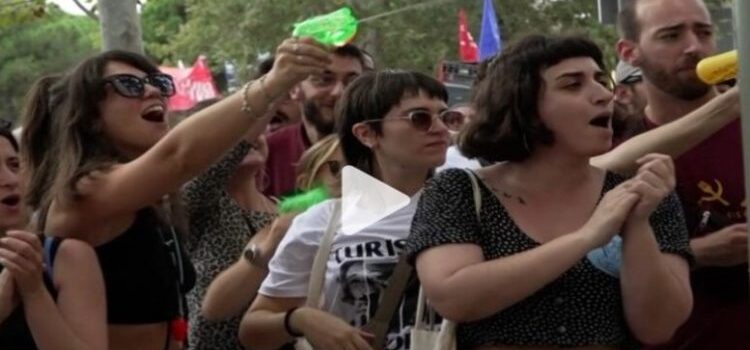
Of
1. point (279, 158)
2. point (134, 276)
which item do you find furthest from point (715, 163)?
point (279, 158)

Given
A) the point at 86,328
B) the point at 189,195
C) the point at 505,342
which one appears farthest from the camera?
the point at 189,195

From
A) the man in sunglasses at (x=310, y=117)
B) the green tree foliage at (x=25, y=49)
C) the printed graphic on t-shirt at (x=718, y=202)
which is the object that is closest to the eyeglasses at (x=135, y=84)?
the man in sunglasses at (x=310, y=117)

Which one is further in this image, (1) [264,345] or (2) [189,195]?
(2) [189,195]

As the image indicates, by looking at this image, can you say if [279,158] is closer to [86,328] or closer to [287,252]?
[287,252]

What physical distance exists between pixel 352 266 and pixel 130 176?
0.76 meters

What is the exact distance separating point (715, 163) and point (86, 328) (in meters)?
1.90

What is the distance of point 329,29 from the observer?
434 cm

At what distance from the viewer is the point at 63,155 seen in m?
4.93

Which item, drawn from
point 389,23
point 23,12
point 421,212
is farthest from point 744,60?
point 389,23

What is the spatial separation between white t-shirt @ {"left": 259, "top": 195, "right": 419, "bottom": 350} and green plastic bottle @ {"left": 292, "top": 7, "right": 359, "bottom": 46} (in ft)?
2.55

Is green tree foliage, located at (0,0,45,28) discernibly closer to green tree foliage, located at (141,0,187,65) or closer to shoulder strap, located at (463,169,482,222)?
shoulder strap, located at (463,169,482,222)

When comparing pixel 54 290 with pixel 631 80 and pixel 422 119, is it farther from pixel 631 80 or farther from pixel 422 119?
pixel 631 80

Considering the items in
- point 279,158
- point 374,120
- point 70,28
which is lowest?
point 70,28

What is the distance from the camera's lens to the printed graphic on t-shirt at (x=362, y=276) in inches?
193
